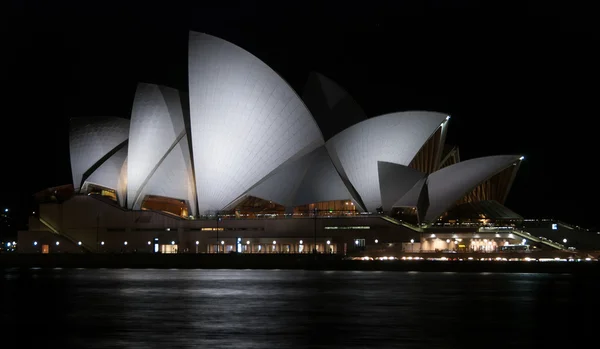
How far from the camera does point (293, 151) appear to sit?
6538cm

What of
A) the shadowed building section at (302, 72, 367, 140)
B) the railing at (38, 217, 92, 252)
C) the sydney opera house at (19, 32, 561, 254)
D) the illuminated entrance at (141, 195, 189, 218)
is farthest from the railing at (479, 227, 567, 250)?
the railing at (38, 217, 92, 252)

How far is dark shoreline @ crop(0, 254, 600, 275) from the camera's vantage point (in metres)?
56.2

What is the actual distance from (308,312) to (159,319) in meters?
5.28

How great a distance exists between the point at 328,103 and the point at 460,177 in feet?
43.3

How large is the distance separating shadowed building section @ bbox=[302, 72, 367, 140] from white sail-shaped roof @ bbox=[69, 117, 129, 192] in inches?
607

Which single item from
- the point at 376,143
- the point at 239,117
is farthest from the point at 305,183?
the point at 239,117

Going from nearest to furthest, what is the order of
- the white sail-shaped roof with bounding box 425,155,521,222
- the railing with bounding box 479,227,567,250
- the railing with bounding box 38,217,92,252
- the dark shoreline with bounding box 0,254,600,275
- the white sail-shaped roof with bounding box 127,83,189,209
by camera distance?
1. the dark shoreline with bounding box 0,254,600,275
2. the railing with bounding box 479,227,567,250
3. the white sail-shaped roof with bounding box 425,155,521,222
4. the white sail-shaped roof with bounding box 127,83,189,209
5. the railing with bounding box 38,217,92,252

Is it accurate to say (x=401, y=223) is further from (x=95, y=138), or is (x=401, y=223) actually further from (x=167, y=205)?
(x=95, y=138)

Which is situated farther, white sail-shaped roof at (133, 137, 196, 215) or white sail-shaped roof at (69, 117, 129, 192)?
white sail-shaped roof at (69, 117, 129, 192)

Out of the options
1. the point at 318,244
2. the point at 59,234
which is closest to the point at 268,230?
the point at 318,244

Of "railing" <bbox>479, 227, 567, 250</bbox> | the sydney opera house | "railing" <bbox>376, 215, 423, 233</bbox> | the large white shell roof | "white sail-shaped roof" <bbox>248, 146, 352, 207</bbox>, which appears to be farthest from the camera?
"railing" <bbox>376, 215, 423, 233</bbox>

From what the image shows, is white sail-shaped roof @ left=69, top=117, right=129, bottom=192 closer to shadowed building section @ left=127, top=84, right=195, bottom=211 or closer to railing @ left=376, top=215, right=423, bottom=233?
shadowed building section @ left=127, top=84, right=195, bottom=211

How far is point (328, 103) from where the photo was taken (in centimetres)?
7338

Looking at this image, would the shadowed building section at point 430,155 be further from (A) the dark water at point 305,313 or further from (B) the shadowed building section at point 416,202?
(A) the dark water at point 305,313
